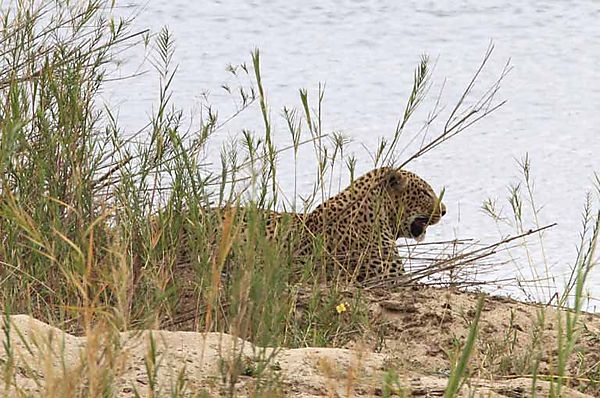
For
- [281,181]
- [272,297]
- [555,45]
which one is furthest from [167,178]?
[555,45]

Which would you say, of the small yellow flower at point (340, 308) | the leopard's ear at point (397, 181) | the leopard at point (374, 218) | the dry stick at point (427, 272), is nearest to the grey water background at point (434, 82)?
the leopard at point (374, 218)

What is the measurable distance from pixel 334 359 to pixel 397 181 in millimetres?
2308

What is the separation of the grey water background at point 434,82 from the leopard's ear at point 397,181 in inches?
12.1

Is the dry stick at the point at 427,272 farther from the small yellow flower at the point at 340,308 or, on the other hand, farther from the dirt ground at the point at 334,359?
the small yellow flower at the point at 340,308

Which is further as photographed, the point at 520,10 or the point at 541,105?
the point at 520,10

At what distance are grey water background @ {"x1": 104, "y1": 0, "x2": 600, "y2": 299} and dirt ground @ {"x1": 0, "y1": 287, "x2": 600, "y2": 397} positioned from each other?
73cm

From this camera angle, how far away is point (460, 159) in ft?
20.6

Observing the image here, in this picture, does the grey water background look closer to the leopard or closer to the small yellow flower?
the leopard

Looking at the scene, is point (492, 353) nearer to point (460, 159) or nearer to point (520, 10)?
point (460, 159)

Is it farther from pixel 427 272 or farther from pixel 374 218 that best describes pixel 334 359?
pixel 374 218

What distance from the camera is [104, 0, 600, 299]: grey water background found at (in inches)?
231

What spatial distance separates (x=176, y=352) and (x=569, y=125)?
4.20 metres

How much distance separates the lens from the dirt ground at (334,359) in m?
2.18

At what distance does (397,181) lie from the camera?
5.10 meters
